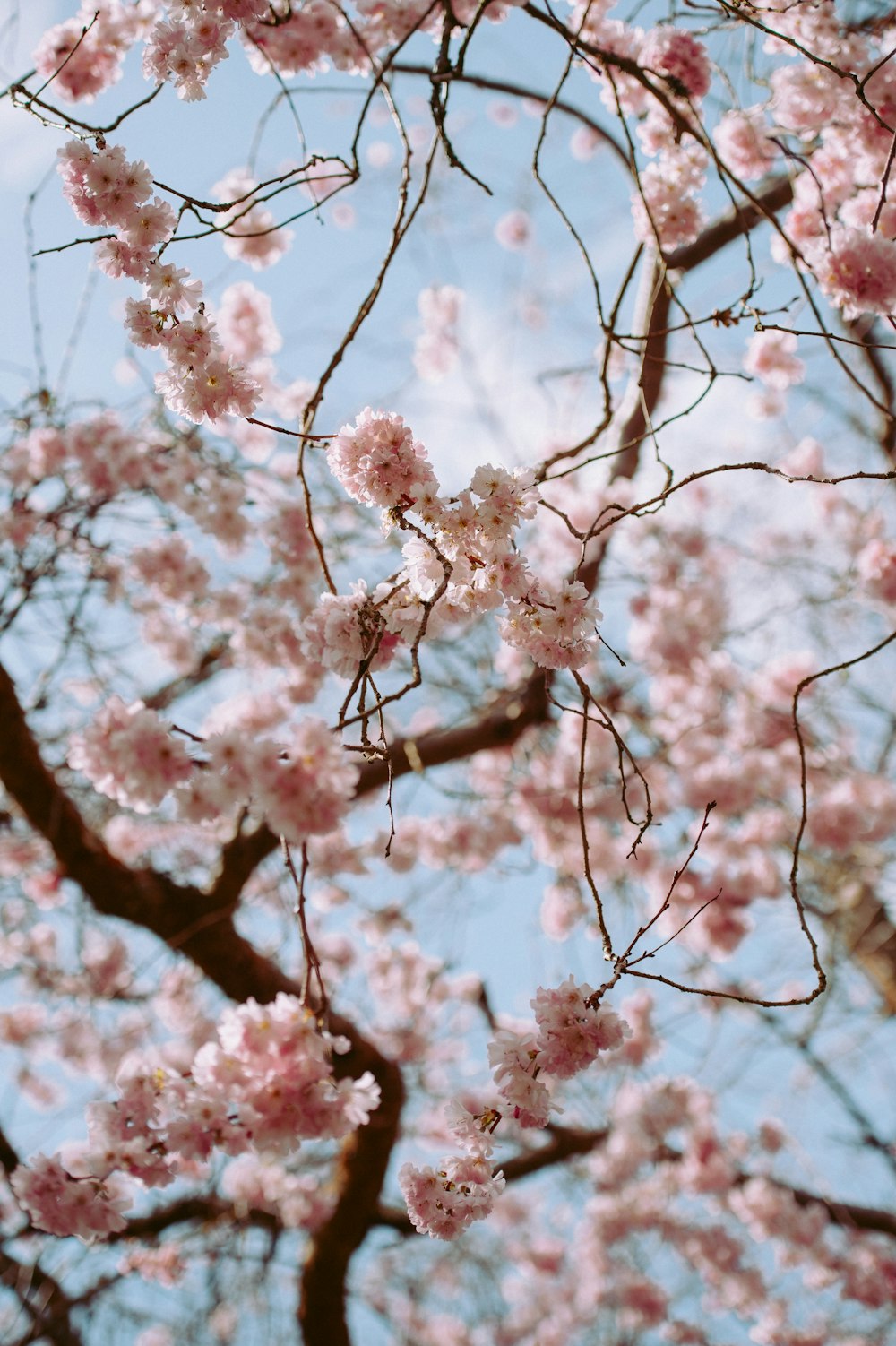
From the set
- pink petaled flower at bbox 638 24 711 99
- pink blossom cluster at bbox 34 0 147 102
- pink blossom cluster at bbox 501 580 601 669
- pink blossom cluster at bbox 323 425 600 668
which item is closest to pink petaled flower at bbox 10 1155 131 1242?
pink blossom cluster at bbox 323 425 600 668

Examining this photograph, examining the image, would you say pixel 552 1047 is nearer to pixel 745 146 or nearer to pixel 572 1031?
pixel 572 1031

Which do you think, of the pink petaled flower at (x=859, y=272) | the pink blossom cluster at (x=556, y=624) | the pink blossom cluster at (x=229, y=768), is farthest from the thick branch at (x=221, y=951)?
the pink petaled flower at (x=859, y=272)

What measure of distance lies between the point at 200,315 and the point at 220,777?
2.60ft

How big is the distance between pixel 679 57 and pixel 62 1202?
2796 millimetres

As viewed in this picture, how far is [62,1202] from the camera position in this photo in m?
1.53

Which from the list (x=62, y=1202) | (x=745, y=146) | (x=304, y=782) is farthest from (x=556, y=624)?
(x=745, y=146)

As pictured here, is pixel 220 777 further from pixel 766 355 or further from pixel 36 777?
pixel 766 355

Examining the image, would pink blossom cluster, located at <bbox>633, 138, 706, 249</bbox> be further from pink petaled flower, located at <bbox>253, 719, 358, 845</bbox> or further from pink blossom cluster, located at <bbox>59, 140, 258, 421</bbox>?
pink petaled flower, located at <bbox>253, 719, 358, 845</bbox>

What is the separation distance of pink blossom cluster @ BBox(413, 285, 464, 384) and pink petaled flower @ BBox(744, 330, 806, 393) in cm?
179

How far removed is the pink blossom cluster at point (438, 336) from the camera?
4.14 meters

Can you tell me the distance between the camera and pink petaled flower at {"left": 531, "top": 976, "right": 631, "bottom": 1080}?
1299mm

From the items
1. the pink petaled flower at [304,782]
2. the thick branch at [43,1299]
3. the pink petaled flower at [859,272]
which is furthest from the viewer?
the thick branch at [43,1299]

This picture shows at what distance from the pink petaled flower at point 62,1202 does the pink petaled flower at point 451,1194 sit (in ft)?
1.81

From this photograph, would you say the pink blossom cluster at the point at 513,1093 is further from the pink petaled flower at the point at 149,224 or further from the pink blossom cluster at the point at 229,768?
the pink petaled flower at the point at 149,224
